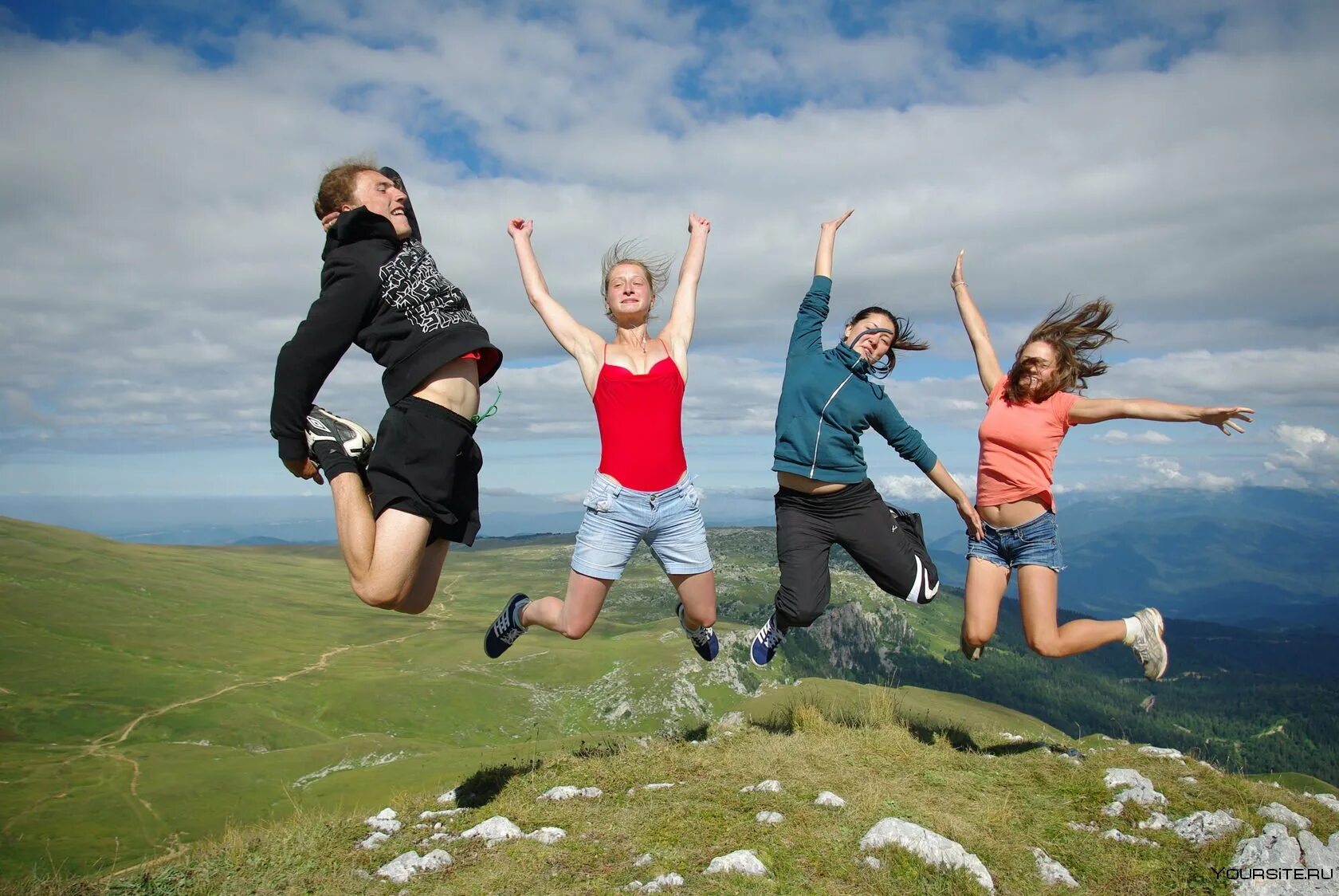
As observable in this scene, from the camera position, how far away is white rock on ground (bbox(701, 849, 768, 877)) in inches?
245

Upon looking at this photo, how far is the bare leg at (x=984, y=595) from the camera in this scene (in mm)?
9695

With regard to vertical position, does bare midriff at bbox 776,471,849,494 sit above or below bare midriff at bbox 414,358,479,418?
below

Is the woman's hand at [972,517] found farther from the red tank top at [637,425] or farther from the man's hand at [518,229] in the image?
the man's hand at [518,229]

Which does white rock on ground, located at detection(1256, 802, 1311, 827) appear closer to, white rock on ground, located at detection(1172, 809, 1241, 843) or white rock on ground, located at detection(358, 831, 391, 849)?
white rock on ground, located at detection(1172, 809, 1241, 843)

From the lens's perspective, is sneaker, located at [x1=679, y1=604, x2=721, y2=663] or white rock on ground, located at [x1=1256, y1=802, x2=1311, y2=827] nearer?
white rock on ground, located at [x1=1256, y1=802, x2=1311, y2=827]

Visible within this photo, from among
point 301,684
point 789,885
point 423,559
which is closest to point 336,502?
point 423,559

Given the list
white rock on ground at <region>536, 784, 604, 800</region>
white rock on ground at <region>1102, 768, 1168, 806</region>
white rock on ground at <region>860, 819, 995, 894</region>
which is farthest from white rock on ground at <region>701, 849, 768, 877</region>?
white rock on ground at <region>1102, 768, 1168, 806</region>

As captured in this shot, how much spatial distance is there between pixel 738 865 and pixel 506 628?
165 inches

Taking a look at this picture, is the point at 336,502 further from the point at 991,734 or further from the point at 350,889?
the point at 991,734

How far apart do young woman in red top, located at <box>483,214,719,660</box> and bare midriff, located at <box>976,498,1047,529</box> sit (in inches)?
144

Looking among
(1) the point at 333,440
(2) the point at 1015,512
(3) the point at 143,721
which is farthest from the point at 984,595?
(3) the point at 143,721

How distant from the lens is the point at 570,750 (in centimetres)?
1145

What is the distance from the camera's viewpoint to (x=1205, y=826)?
7266mm

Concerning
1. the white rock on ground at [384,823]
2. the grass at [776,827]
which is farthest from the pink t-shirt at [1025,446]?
the white rock on ground at [384,823]
